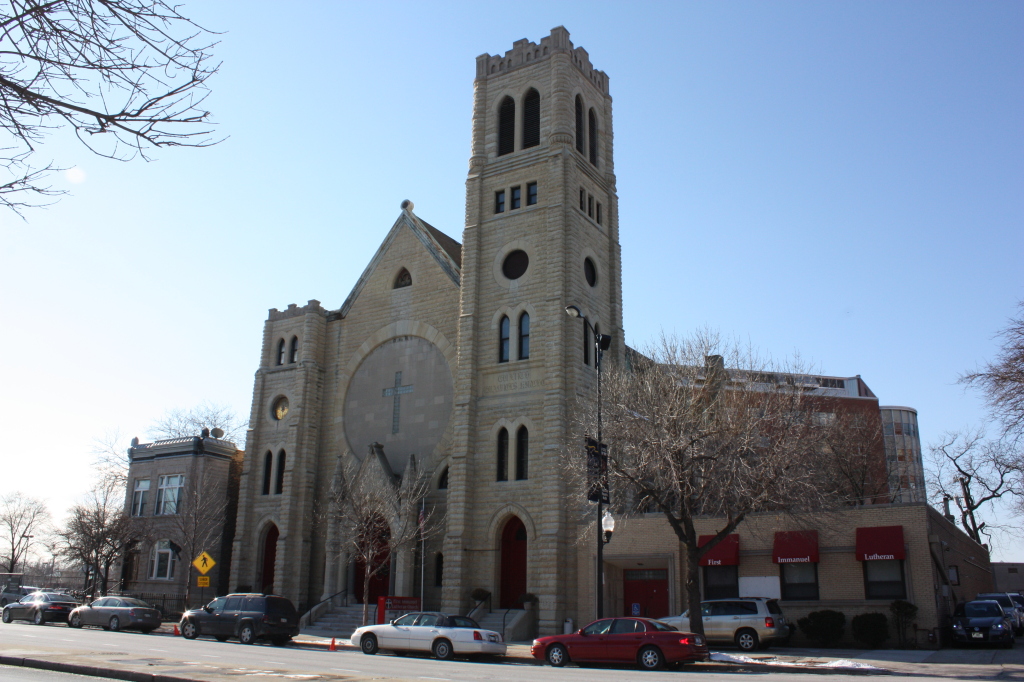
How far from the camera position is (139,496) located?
4828 cm

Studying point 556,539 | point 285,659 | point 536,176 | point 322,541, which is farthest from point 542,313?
point 285,659

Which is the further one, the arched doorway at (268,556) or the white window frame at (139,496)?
the white window frame at (139,496)

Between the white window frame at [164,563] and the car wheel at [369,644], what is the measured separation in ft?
76.2

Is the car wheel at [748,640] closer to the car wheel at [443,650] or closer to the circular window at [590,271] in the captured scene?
the car wheel at [443,650]

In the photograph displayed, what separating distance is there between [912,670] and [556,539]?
1437 cm

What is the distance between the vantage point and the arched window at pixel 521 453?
1344 inches

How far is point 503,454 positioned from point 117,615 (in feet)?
54.5

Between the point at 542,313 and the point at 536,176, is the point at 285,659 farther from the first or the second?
the point at 536,176

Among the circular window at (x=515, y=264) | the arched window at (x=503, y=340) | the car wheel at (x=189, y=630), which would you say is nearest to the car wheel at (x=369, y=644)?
the car wheel at (x=189, y=630)

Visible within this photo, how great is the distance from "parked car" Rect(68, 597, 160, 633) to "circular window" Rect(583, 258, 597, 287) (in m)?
22.8

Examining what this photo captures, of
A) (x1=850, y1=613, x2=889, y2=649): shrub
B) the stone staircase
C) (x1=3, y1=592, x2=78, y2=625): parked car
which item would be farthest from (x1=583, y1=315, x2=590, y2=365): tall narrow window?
(x1=3, y1=592, x2=78, y2=625): parked car

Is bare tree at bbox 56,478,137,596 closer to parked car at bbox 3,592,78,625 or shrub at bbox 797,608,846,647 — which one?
parked car at bbox 3,592,78,625

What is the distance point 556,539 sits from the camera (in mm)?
31453

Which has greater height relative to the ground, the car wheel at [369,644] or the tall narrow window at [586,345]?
the tall narrow window at [586,345]
